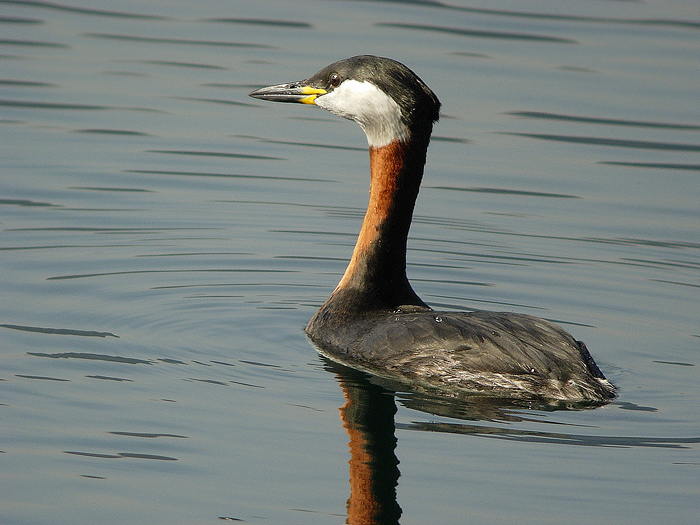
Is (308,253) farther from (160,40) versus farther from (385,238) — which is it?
(160,40)

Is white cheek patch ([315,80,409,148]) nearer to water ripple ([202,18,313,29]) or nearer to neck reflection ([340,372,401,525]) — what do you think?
neck reflection ([340,372,401,525])

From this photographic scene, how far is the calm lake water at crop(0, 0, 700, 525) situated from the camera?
18.5ft

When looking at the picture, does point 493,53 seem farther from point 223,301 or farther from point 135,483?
point 135,483

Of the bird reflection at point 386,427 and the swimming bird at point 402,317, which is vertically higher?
the swimming bird at point 402,317

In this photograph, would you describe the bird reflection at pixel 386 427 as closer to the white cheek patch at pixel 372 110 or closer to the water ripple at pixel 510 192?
the white cheek patch at pixel 372 110

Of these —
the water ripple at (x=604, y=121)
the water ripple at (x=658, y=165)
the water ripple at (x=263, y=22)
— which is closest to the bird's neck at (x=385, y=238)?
the water ripple at (x=658, y=165)

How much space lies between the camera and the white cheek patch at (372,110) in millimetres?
7551

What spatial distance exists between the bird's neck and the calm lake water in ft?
1.85

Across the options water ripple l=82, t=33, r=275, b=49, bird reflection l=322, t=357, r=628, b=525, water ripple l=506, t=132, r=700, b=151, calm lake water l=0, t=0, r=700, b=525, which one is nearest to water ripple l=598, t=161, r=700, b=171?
calm lake water l=0, t=0, r=700, b=525

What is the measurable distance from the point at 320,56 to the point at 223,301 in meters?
6.88

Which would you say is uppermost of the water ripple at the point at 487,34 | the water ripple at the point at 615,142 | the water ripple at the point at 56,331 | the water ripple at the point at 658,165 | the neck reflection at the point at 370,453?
the water ripple at the point at 487,34

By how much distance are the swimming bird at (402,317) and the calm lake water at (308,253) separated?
0.18 meters

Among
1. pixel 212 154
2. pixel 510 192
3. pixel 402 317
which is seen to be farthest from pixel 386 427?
pixel 212 154

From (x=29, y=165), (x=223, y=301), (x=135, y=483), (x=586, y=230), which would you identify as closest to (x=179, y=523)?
(x=135, y=483)
